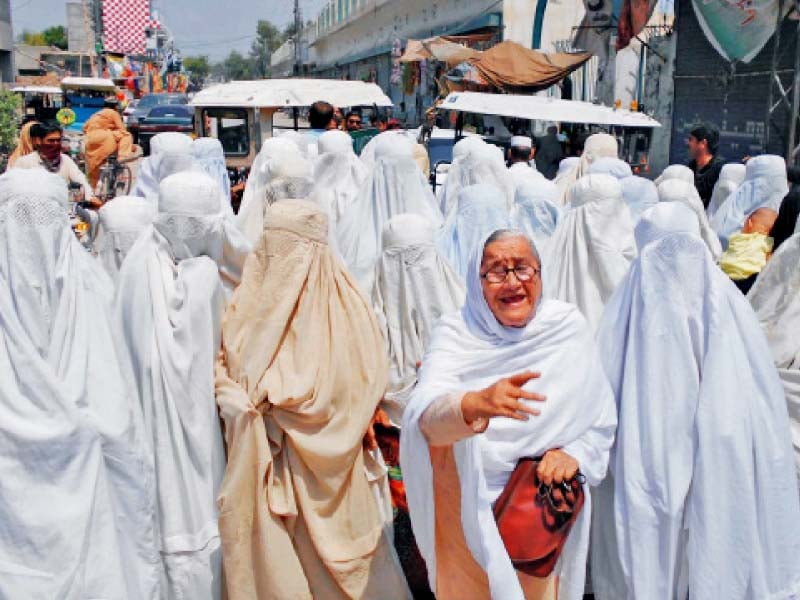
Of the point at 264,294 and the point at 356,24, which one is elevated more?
the point at 356,24

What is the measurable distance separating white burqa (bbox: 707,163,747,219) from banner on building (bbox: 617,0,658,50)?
5943 millimetres

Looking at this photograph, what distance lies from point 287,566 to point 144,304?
3.12 ft

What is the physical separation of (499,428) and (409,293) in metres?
1.37

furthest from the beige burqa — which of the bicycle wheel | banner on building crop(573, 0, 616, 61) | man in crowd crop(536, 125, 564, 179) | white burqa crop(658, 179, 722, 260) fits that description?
banner on building crop(573, 0, 616, 61)

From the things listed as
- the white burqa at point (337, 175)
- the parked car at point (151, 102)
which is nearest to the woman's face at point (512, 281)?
the white burqa at point (337, 175)

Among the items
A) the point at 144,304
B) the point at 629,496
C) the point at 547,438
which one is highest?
the point at 144,304

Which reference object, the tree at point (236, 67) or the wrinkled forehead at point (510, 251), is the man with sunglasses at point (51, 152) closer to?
the wrinkled forehead at point (510, 251)

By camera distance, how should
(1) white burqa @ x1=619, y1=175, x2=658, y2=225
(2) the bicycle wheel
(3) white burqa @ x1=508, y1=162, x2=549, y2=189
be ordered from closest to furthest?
(3) white burqa @ x1=508, y1=162, x2=549, y2=189
(1) white burqa @ x1=619, y1=175, x2=658, y2=225
(2) the bicycle wheel

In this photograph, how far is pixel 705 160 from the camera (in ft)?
22.3

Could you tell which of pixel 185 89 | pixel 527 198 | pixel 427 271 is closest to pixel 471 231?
pixel 527 198

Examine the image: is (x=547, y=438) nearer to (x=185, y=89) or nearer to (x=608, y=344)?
(x=608, y=344)

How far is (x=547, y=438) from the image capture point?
2.24m

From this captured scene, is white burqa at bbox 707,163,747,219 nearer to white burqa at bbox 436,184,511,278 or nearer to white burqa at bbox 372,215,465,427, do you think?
white burqa at bbox 436,184,511,278

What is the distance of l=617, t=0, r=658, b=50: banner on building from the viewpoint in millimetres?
11773
